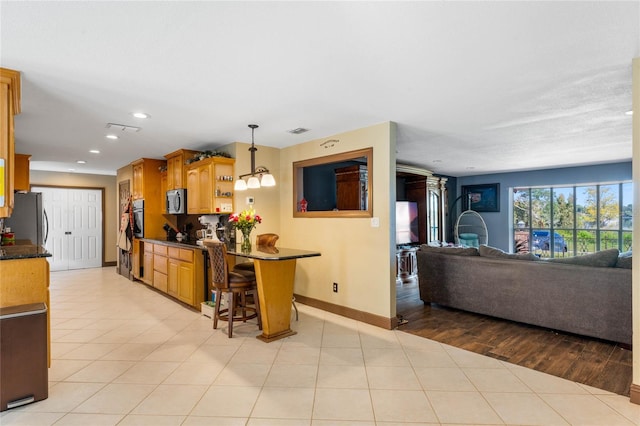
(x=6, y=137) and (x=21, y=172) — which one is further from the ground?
(x=21, y=172)

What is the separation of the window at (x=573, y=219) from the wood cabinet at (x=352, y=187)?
4955 mm

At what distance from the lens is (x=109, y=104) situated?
3.21m

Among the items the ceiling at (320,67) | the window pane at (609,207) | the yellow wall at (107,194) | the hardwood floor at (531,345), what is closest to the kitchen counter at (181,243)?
the ceiling at (320,67)

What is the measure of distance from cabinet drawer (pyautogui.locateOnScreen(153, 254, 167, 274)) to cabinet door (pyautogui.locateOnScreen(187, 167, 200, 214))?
85cm

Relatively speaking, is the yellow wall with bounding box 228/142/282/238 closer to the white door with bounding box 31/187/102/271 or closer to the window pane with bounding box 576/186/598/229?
the white door with bounding box 31/187/102/271

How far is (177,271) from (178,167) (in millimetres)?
1724

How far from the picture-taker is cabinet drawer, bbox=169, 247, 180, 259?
482 cm

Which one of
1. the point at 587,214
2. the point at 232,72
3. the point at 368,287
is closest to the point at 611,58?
the point at 232,72

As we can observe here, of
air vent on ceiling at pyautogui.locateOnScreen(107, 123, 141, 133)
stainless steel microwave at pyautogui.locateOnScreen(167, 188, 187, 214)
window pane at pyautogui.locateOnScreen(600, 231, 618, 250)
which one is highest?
air vent on ceiling at pyautogui.locateOnScreen(107, 123, 141, 133)

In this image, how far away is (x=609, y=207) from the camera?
23.4ft

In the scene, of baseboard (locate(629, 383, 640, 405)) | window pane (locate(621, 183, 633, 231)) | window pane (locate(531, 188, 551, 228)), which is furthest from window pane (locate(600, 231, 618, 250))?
baseboard (locate(629, 383, 640, 405))

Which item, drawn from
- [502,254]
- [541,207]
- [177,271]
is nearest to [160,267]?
[177,271]

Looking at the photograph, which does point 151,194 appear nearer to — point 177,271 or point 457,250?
point 177,271

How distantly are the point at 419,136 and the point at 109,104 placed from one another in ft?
11.9
